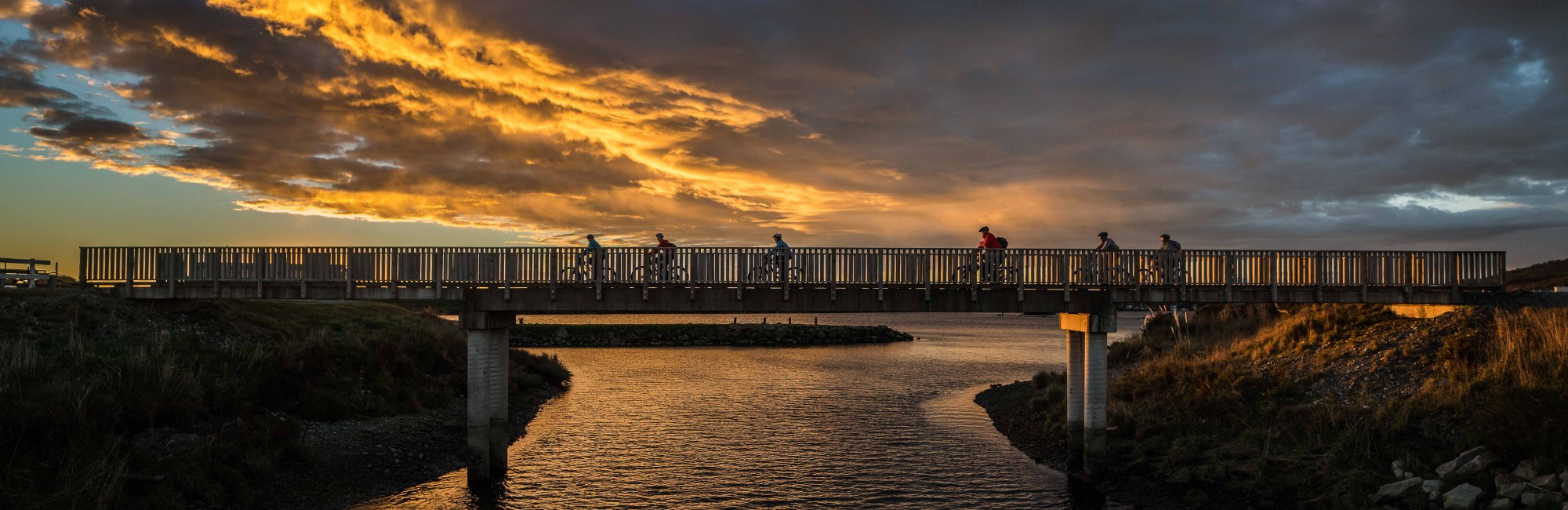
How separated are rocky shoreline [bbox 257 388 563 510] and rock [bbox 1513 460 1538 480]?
1148 inches

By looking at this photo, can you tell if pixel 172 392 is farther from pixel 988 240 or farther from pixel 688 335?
pixel 688 335

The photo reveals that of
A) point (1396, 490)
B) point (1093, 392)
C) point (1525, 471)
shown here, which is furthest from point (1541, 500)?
point (1093, 392)

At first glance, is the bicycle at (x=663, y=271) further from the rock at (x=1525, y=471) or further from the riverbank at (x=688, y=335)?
the riverbank at (x=688, y=335)

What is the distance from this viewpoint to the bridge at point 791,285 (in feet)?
91.5

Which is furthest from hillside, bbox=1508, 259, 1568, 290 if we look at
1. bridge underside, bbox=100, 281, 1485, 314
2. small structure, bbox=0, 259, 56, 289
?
small structure, bbox=0, 259, 56, 289

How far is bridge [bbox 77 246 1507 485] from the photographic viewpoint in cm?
2789

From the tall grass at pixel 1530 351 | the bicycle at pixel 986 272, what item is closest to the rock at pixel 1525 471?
the tall grass at pixel 1530 351

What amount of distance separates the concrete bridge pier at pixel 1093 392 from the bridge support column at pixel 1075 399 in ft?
0.09

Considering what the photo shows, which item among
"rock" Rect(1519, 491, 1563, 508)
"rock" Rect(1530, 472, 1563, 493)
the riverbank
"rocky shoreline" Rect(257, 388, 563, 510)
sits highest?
"rock" Rect(1530, 472, 1563, 493)

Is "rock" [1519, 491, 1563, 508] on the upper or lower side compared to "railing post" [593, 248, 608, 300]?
lower

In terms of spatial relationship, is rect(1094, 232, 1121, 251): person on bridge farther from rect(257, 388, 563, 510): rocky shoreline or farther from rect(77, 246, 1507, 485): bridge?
rect(257, 388, 563, 510): rocky shoreline

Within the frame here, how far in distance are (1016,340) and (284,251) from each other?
281ft

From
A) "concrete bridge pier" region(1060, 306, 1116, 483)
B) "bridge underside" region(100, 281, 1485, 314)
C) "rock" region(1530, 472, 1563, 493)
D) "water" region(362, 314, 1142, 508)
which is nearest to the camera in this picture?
"rock" region(1530, 472, 1563, 493)

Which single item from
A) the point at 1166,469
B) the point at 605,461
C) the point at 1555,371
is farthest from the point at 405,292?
the point at 1555,371
